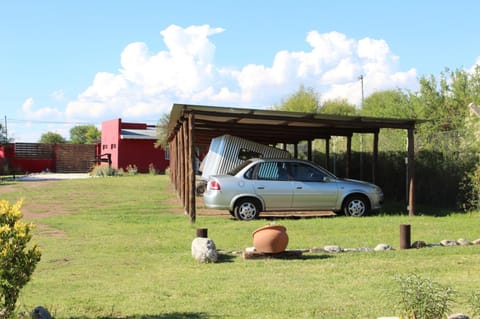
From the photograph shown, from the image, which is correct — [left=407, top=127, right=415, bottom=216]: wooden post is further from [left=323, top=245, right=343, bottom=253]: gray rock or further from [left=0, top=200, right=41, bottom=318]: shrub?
[left=0, top=200, right=41, bottom=318]: shrub

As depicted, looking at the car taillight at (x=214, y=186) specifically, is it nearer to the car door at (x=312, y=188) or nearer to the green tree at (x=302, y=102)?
the car door at (x=312, y=188)

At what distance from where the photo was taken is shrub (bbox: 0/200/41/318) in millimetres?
5051

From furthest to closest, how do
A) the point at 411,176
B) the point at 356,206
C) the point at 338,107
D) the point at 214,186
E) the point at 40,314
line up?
1. the point at 338,107
2. the point at 411,176
3. the point at 356,206
4. the point at 214,186
5. the point at 40,314

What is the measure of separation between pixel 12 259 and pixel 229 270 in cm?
388

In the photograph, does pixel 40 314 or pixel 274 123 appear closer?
pixel 40 314

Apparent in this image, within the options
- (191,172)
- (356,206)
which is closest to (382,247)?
(356,206)

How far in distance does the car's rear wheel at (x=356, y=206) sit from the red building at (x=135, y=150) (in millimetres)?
30808

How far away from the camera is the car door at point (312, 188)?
1491cm

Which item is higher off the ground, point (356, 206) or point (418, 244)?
point (356, 206)

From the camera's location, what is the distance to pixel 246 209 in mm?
14633

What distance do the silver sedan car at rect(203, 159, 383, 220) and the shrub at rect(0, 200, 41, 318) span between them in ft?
30.3

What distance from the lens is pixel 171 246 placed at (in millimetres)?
10688

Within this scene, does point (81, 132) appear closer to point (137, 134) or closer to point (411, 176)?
point (137, 134)

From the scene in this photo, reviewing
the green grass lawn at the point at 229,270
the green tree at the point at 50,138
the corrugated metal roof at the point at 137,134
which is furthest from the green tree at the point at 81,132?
the green grass lawn at the point at 229,270
